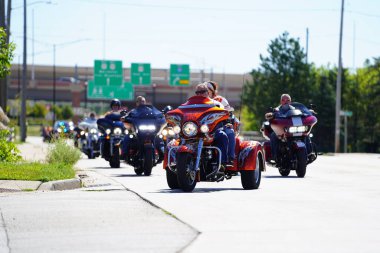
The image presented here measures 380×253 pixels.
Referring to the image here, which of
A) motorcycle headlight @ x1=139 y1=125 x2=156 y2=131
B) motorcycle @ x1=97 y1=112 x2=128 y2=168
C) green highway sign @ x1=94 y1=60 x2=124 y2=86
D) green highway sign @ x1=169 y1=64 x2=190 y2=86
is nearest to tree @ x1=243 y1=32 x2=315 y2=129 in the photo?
green highway sign @ x1=169 y1=64 x2=190 y2=86

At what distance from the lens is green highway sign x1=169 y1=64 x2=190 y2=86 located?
83.8 metres

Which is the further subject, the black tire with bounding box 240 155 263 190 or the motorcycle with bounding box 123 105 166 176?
the motorcycle with bounding box 123 105 166 176

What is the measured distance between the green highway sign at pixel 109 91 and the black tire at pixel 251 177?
63.7m

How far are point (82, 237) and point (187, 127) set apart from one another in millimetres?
6221

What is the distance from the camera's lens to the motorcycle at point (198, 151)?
53.1 feet

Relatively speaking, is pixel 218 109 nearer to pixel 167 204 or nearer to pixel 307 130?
pixel 167 204

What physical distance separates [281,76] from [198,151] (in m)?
68.6

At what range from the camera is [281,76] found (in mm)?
84375

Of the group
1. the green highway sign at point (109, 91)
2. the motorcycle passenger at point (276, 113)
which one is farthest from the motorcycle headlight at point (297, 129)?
the green highway sign at point (109, 91)

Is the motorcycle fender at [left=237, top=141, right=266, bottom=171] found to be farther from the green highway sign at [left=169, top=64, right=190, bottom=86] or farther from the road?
the green highway sign at [left=169, top=64, right=190, bottom=86]

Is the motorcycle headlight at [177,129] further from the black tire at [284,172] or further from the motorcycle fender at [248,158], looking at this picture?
the black tire at [284,172]

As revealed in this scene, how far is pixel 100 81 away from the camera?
8069 cm

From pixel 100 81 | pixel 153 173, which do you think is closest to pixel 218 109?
pixel 153 173

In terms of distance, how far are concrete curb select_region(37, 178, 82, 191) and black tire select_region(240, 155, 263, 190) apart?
2.98 m
